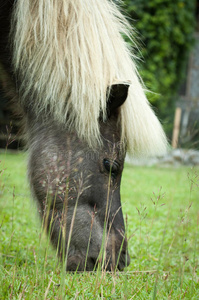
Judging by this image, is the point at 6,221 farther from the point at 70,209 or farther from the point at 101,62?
the point at 101,62

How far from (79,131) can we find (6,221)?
6.61 ft

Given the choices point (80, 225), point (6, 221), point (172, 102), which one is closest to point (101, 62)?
point (80, 225)

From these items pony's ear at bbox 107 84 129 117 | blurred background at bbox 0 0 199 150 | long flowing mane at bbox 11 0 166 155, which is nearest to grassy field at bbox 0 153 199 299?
long flowing mane at bbox 11 0 166 155

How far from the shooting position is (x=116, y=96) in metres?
2.63

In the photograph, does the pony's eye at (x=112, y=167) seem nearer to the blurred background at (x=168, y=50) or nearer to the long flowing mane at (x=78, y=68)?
the long flowing mane at (x=78, y=68)

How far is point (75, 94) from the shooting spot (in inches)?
103

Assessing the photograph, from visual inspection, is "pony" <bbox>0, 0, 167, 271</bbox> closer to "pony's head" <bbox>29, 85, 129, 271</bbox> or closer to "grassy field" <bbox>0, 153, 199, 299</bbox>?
"pony's head" <bbox>29, 85, 129, 271</bbox>

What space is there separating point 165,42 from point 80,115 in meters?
10.6

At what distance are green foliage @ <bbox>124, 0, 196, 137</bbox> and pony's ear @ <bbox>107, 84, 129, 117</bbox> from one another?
851cm

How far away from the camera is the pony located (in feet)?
8.61

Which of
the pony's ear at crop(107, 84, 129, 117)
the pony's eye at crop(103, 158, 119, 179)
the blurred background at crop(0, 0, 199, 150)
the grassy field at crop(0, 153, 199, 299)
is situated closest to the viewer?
the grassy field at crop(0, 153, 199, 299)

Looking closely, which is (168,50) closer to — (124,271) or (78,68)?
(78,68)

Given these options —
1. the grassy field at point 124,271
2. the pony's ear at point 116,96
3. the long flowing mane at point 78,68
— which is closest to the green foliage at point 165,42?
the grassy field at point 124,271

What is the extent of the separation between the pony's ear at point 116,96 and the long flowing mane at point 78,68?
60 millimetres
